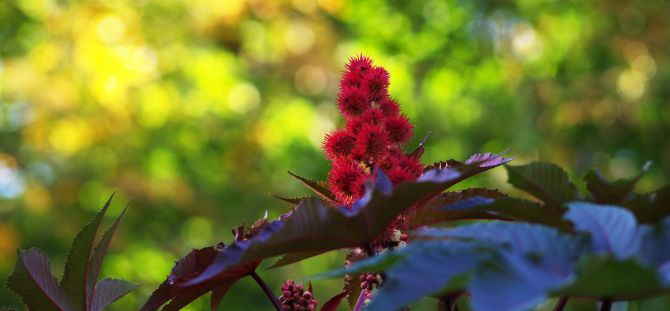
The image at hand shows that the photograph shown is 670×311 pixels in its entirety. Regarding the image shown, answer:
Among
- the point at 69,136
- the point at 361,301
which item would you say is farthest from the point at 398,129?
the point at 69,136

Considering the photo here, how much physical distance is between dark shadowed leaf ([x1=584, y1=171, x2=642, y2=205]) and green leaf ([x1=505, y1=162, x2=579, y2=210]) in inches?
0.5

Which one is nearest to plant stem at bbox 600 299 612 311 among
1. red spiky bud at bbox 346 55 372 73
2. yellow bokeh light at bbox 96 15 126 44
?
red spiky bud at bbox 346 55 372 73

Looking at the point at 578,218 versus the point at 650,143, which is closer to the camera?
the point at 578,218

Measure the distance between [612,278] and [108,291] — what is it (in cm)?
47

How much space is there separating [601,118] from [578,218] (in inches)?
248

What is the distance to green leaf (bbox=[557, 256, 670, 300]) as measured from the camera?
40cm

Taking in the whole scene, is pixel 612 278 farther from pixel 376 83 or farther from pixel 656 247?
pixel 376 83

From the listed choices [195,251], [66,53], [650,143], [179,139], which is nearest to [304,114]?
[179,139]

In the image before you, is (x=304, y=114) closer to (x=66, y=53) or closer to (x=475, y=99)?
(x=475, y=99)

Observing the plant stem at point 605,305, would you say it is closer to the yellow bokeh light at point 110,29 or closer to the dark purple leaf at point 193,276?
the dark purple leaf at point 193,276

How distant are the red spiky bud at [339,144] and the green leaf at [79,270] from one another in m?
0.20

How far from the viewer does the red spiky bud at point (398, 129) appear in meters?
0.74

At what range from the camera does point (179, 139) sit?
6977 mm

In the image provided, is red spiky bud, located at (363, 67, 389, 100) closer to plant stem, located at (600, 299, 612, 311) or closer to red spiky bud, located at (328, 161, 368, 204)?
red spiky bud, located at (328, 161, 368, 204)
